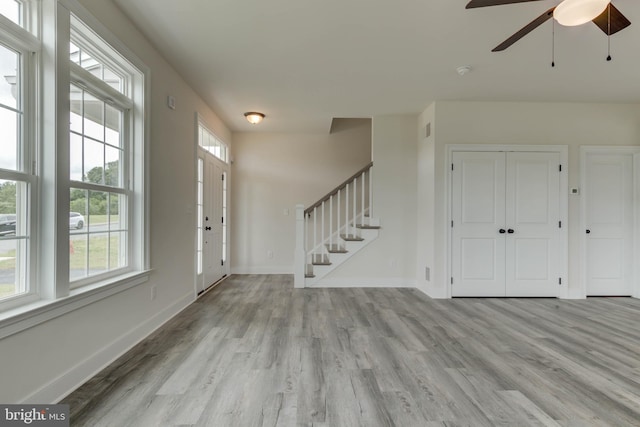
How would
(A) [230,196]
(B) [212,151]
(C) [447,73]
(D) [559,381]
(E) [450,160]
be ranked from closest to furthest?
1. (D) [559,381]
2. (C) [447,73]
3. (E) [450,160]
4. (B) [212,151]
5. (A) [230,196]

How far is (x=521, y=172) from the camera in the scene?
4.25 m

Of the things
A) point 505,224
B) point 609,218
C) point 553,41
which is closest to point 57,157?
point 553,41

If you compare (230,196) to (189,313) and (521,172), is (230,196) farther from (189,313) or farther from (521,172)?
(521,172)

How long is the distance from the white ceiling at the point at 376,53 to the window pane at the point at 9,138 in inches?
50.5

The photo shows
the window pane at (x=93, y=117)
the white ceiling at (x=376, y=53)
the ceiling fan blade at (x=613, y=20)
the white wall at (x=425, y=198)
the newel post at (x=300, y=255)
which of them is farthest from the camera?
the newel post at (x=300, y=255)

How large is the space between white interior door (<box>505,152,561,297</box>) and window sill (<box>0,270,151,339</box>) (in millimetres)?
4616

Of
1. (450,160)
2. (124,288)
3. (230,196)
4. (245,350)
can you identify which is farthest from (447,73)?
(230,196)

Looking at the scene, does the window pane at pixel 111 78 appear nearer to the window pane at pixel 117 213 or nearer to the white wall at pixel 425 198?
the window pane at pixel 117 213

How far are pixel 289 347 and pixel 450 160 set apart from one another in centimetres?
327

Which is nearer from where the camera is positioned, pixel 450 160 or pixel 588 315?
pixel 588 315

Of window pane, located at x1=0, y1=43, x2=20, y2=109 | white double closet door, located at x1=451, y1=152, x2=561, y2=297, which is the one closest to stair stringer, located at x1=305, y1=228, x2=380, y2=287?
white double closet door, located at x1=451, y1=152, x2=561, y2=297

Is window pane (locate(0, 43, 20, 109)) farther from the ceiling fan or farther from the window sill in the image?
the ceiling fan

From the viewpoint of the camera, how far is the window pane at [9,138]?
1595 millimetres

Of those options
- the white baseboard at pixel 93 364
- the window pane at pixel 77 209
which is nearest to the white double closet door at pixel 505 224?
the white baseboard at pixel 93 364
